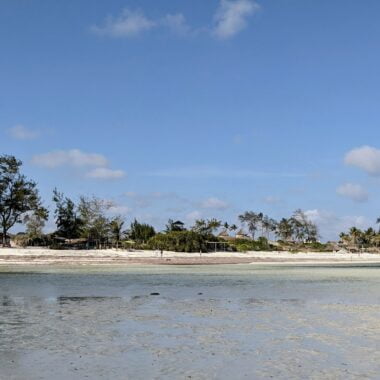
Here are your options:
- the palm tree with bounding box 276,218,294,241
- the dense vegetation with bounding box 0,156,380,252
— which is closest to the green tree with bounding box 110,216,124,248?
the dense vegetation with bounding box 0,156,380,252

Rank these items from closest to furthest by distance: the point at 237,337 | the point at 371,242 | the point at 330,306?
1. the point at 237,337
2. the point at 330,306
3. the point at 371,242

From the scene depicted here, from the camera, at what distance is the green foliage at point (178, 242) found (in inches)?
3760

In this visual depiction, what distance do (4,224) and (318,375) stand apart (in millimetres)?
84092

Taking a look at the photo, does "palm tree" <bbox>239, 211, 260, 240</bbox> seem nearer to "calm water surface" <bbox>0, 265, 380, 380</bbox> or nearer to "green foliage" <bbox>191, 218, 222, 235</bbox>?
"green foliage" <bbox>191, 218, 222, 235</bbox>

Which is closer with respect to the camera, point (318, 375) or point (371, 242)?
point (318, 375)

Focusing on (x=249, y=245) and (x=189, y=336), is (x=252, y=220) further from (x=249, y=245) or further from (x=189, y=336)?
(x=189, y=336)

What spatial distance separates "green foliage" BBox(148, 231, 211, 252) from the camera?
95500 millimetres

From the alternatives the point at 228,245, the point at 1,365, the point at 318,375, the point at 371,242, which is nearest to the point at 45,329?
the point at 1,365

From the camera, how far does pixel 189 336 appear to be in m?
16.7

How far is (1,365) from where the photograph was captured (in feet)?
41.2

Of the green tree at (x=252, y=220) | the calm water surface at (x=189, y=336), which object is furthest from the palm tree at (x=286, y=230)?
the calm water surface at (x=189, y=336)

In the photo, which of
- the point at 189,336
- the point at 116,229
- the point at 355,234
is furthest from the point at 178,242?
the point at 189,336

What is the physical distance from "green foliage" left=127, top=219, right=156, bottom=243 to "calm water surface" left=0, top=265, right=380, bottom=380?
270 feet

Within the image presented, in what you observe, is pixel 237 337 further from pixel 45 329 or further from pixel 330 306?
pixel 330 306
